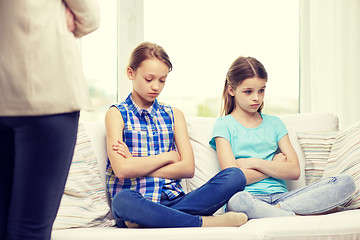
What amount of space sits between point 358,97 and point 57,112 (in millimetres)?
2783

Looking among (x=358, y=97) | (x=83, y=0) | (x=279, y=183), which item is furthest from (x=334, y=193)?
(x=358, y=97)

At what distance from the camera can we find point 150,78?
1950 mm

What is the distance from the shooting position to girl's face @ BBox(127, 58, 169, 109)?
1.95 m

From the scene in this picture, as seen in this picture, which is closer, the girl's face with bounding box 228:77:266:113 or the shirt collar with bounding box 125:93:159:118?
the shirt collar with bounding box 125:93:159:118

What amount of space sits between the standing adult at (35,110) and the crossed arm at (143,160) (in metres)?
0.90

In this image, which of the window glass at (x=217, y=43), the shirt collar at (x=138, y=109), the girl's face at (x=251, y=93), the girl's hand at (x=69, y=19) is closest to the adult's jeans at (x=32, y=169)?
the girl's hand at (x=69, y=19)

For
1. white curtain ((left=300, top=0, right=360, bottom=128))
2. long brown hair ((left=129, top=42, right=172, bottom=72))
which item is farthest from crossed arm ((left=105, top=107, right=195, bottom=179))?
white curtain ((left=300, top=0, right=360, bottom=128))

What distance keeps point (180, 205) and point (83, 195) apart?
40cm

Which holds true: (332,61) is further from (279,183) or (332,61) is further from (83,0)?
(83,0)

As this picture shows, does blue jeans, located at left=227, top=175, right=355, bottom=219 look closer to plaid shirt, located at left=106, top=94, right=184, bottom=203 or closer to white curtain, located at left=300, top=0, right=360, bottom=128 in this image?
plaid shirt, located at left=106, top=94, right=184, bottom=203

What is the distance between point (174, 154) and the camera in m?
1.91

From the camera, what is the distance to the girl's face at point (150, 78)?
1.95 m

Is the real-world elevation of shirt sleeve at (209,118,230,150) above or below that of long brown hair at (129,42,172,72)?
below

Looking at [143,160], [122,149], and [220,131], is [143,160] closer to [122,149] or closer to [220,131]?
[122,149]
